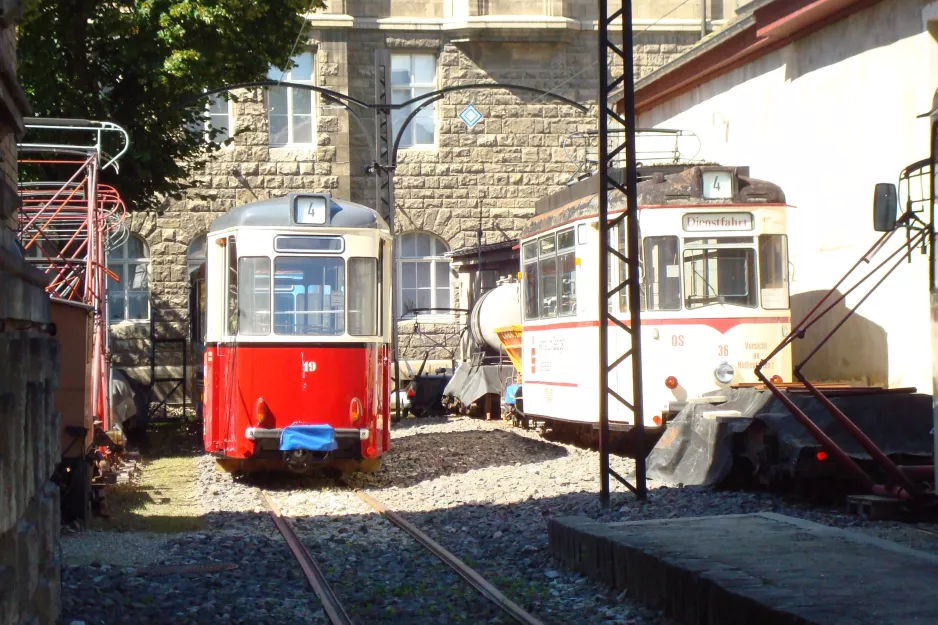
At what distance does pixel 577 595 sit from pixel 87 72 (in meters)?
12.7

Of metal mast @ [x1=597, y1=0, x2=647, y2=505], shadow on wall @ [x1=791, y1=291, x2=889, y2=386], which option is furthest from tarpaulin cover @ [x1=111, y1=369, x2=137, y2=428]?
shadow on wall @ [x1=791, y1=291, x2=889, y2=386]

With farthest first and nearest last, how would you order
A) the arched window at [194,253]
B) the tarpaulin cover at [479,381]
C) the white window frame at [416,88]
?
the white window frame at [416,88], the arched window at [194,253], the tarpaulin cover at [479,381]

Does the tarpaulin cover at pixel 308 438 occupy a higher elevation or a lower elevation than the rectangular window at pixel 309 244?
lower

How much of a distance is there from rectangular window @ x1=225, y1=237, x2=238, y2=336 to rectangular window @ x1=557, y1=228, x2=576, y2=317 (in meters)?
4.83

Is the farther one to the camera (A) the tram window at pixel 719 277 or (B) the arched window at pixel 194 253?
(B) the arched window at pixel 194 253

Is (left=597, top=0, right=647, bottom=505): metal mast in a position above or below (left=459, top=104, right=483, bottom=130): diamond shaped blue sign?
below

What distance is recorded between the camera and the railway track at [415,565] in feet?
24.7

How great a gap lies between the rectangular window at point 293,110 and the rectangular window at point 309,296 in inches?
648

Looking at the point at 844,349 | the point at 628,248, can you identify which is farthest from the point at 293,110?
the point at 628,248

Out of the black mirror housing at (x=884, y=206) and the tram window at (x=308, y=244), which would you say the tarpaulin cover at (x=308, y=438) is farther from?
the black mirror housing at (x=884, y=206)

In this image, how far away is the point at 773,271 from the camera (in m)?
15.7

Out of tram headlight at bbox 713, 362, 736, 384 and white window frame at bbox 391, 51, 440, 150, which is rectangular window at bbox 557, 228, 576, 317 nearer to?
tram headlight at bbox 713, 362, 736, 384

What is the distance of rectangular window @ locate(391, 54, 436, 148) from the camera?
100 ft

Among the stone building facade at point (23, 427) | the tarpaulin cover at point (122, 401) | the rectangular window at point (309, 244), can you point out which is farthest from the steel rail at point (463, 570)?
the tarpaulin cover at point (122, 401)
